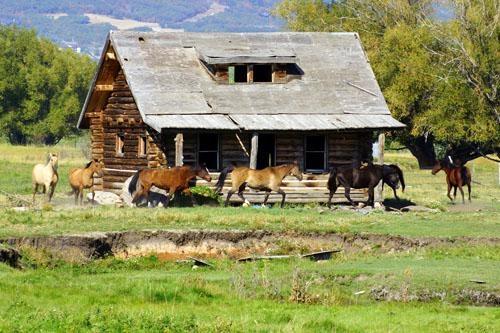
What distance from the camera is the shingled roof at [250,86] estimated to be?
3969 centimetres

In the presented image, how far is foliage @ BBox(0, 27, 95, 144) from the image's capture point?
94.6 metres

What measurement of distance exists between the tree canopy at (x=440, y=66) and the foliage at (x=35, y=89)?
35308mm

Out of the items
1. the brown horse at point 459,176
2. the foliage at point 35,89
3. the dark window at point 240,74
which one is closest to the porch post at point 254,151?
the dark window at point 240,74

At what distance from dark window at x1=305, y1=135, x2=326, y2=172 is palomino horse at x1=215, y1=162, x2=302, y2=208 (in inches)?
137

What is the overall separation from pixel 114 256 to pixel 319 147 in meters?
14.0

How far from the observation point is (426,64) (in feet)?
201

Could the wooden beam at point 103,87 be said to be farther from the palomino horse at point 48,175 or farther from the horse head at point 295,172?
the horse head at point 295,172

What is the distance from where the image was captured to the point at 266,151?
140 feet

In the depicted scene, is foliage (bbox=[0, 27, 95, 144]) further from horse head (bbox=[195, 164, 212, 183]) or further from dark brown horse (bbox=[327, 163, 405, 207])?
dark brown horse (bbox=[327, 163, 405, 207])

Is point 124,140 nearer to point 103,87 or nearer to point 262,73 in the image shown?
point 103,87

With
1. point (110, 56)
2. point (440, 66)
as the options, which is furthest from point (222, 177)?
point (440, 66)

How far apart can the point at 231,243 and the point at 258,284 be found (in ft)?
25.4

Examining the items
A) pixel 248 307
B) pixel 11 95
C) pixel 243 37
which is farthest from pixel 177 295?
pixel 11 95

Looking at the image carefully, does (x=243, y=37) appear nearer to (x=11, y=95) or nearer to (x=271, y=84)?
(x=271, y=84)
